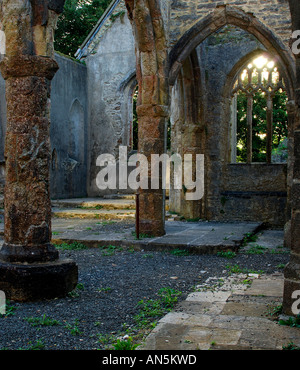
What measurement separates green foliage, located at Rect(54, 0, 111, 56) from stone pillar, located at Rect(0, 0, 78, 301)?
17.0 metres

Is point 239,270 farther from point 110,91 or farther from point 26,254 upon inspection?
point 110,91

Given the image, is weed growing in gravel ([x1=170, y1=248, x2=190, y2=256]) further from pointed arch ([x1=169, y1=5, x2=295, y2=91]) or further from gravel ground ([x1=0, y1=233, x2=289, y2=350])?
pointed arch ([x1=169, y1=5, x2=295, y2=91])

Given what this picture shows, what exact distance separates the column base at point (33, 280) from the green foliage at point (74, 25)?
59.0 ft

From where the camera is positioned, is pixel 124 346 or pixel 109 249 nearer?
pixel 124 346

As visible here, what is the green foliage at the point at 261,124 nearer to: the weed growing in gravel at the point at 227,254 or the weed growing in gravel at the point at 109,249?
the weed growing in gravel at the point at 227,254

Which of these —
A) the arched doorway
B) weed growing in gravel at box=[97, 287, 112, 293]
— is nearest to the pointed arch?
the arched doorway

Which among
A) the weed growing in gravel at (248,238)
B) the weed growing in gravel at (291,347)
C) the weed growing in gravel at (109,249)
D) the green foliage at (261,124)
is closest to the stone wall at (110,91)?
the green foliage at (261,124)

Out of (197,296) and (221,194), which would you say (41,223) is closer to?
(197,296)

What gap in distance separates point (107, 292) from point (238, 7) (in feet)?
21.9

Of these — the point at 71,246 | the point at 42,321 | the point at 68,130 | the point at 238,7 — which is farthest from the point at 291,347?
the point at 68,130

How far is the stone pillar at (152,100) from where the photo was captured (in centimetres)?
822

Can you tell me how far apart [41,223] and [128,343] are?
1.82m

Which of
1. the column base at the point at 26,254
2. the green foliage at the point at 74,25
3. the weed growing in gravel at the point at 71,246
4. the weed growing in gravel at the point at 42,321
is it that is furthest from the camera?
the green foliage at the point at 74,25

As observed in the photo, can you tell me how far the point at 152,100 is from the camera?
8344 mm
